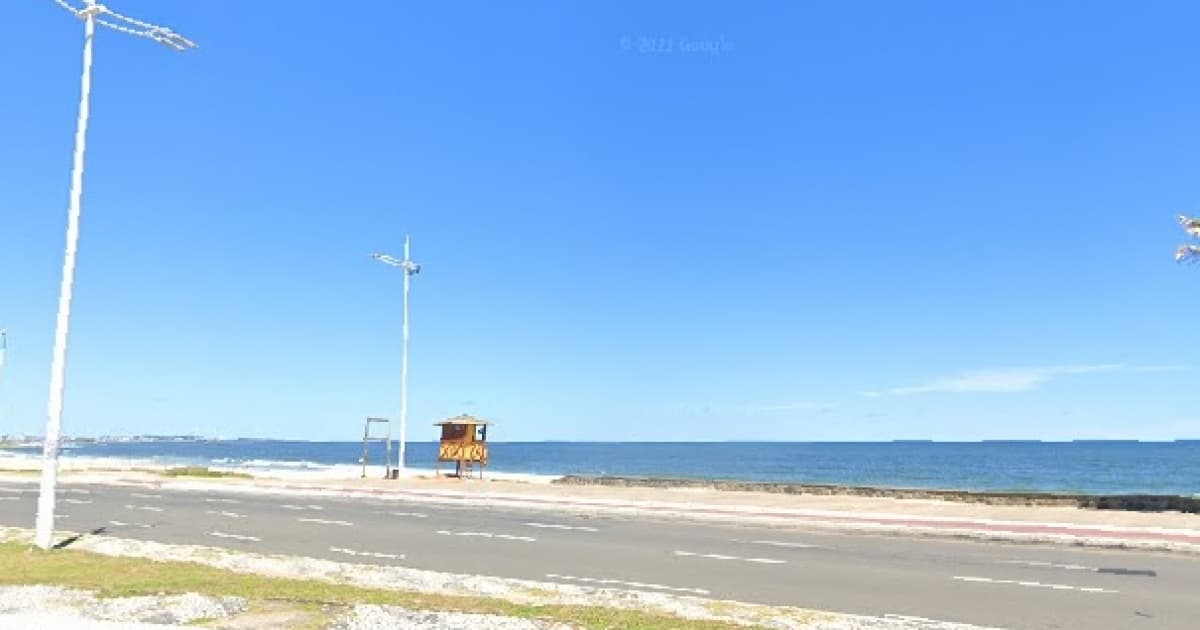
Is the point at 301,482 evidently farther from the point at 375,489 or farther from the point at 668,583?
the point at 668,583

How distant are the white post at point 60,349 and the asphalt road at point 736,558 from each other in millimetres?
3146

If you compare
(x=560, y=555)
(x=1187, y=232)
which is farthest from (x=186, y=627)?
(x=1187, y=232)

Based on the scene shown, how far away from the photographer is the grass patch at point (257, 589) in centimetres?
1014

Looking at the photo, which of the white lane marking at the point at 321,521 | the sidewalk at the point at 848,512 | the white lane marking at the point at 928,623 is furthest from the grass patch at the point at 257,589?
the sidewalk at the point at 848,512

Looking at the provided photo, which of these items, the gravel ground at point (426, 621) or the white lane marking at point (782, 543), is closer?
the gravel ground at point (426, 621)

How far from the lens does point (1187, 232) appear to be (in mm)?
26234

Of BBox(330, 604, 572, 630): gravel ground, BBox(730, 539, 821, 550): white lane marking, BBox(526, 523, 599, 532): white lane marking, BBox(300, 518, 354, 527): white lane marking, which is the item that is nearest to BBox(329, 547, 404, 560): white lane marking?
BBox(300, 518, 354, 527): white lane marking

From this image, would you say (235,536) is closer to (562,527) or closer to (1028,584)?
(562,527)

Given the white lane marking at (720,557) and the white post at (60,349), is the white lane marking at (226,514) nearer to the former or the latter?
the white post at (60,349)

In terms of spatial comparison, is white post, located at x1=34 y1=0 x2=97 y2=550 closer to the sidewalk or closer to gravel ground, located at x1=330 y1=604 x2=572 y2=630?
gravel ground, located at x1=330 y1=604 x2=572 y2=630

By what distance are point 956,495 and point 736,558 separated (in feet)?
55.6

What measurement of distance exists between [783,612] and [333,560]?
8717 mm

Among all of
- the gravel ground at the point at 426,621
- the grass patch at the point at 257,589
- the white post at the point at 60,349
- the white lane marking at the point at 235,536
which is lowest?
the white lane marking at the point at 235,536

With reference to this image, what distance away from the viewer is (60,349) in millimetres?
15758
